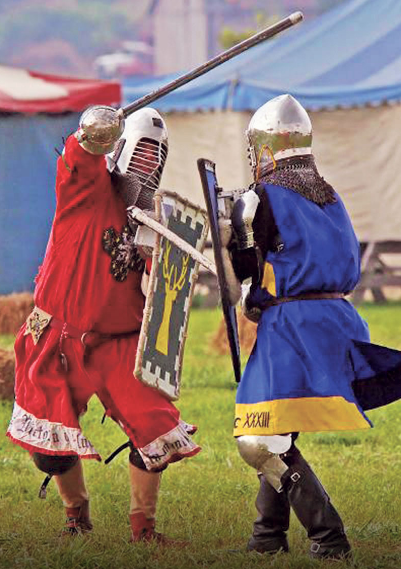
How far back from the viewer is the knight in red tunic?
235 inches

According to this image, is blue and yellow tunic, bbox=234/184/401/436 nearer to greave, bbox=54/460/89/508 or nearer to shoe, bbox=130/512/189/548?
shoe, bbox=130/512/189/548

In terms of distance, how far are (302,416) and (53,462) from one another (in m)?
1.06

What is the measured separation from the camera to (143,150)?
612 cm

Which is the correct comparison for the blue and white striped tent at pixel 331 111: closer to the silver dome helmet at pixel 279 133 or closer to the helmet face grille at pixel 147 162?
the helmet face grille at pixel 147 162

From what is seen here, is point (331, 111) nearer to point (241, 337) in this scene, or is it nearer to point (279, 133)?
point (241, 337)

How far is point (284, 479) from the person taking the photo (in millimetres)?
5648

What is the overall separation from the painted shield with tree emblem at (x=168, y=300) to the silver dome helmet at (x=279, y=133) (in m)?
0.35

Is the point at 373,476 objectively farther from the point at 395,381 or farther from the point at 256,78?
the point at 256,78

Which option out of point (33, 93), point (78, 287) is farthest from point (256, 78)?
point (78, 287)

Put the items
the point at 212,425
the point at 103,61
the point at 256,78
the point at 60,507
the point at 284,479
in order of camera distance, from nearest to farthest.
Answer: the point at 284,479, the point at 60,507, the point at 212,425, the point at 256,78, the point at 103,61

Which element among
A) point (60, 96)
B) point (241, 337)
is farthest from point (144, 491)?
point (60, 96)

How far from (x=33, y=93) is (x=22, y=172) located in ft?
2.42

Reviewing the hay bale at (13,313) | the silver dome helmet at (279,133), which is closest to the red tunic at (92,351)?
the silver dome helmet at (279,133)

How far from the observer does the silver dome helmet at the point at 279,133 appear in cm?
584
